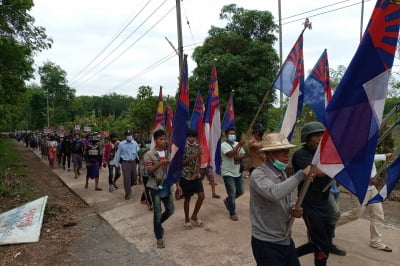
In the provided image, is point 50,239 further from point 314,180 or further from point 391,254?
point 391,254

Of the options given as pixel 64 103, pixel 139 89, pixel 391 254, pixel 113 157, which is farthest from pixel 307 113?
pixel 64 103

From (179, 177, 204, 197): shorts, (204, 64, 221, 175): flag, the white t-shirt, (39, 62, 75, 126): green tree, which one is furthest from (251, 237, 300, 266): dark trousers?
(39, 62, 75, 126): green tree

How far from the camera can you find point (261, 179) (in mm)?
2662

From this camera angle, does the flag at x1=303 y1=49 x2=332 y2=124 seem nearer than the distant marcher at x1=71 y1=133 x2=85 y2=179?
Yes

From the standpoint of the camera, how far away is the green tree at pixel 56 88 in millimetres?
56062

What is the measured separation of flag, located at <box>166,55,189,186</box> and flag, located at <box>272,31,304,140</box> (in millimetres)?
1299

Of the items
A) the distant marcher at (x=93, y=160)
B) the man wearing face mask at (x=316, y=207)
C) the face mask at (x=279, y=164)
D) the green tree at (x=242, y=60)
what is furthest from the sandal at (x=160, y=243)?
the green tree at (x=242, y=60)

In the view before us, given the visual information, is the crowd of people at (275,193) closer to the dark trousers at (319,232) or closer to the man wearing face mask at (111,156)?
the dark trousers at (319,232)

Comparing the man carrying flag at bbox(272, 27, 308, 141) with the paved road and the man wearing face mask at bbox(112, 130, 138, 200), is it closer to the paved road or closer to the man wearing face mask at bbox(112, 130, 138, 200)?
the paved road

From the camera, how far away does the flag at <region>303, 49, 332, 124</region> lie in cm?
498

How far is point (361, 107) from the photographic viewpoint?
2.53 metres

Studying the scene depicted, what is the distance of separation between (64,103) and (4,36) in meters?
45.1

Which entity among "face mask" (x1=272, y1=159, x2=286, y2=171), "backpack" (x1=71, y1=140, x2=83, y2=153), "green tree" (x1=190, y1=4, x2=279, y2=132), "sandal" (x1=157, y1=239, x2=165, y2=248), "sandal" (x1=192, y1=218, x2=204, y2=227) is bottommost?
"sandal" (x1=157, y1=239, x2=165, y2=248)

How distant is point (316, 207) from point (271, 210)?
0.98 meters
